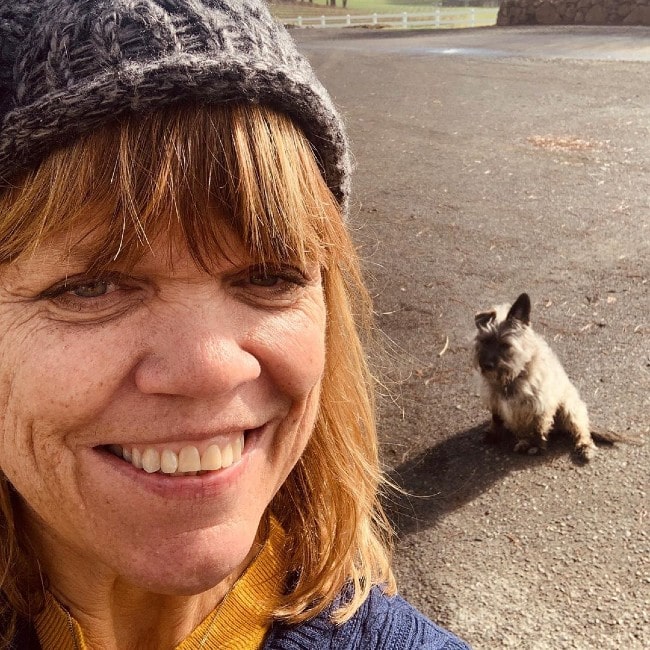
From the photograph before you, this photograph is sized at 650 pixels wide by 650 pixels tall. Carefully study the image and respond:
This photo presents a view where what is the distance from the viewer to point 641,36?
71.2ft

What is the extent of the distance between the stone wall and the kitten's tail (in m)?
23.0

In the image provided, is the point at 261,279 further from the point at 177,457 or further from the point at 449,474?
the point at 449,474

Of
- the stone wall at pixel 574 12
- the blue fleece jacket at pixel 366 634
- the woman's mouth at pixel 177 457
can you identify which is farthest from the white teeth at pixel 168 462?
the stone wall at pixel 574 12

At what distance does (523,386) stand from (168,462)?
4256mm

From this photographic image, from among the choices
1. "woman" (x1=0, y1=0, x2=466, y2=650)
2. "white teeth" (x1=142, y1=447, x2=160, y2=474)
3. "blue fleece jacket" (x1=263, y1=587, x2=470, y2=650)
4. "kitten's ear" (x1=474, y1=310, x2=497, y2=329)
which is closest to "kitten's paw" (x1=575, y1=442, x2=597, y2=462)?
"kitten's ear" (x1=474, y1=310, x2=497, y2=329)

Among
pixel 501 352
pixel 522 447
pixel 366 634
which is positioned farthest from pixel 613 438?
pixel 366 634

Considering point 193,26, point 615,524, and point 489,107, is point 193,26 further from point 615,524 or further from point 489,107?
point 489,107

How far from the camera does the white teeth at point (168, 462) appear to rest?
1.32 meters

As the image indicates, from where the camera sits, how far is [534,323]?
6.38 metres

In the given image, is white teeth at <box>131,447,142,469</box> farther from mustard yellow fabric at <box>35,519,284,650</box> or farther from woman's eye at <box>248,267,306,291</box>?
mustard yellow fabric at <box>35,519,284,650</box>

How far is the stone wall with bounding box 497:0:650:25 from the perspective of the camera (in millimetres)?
24641

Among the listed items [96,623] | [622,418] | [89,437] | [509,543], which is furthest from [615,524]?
[89,437]

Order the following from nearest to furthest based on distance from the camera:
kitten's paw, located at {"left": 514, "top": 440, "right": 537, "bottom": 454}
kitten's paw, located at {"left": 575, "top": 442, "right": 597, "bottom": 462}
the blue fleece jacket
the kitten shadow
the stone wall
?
the blue fleece jacket
the kitten shadow
kitten's paw, located at {"left": 575, "top": 442, "right": 597, "bottom": 462}
kitten's paw, located at {"left": 514, "top": 440, "right": 537, "bottom": 454}
the stone wall

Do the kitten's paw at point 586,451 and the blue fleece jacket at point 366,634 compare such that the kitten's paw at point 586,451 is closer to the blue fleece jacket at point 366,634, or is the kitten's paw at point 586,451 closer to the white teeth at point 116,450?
the blue fleece jacket at point 366,634
